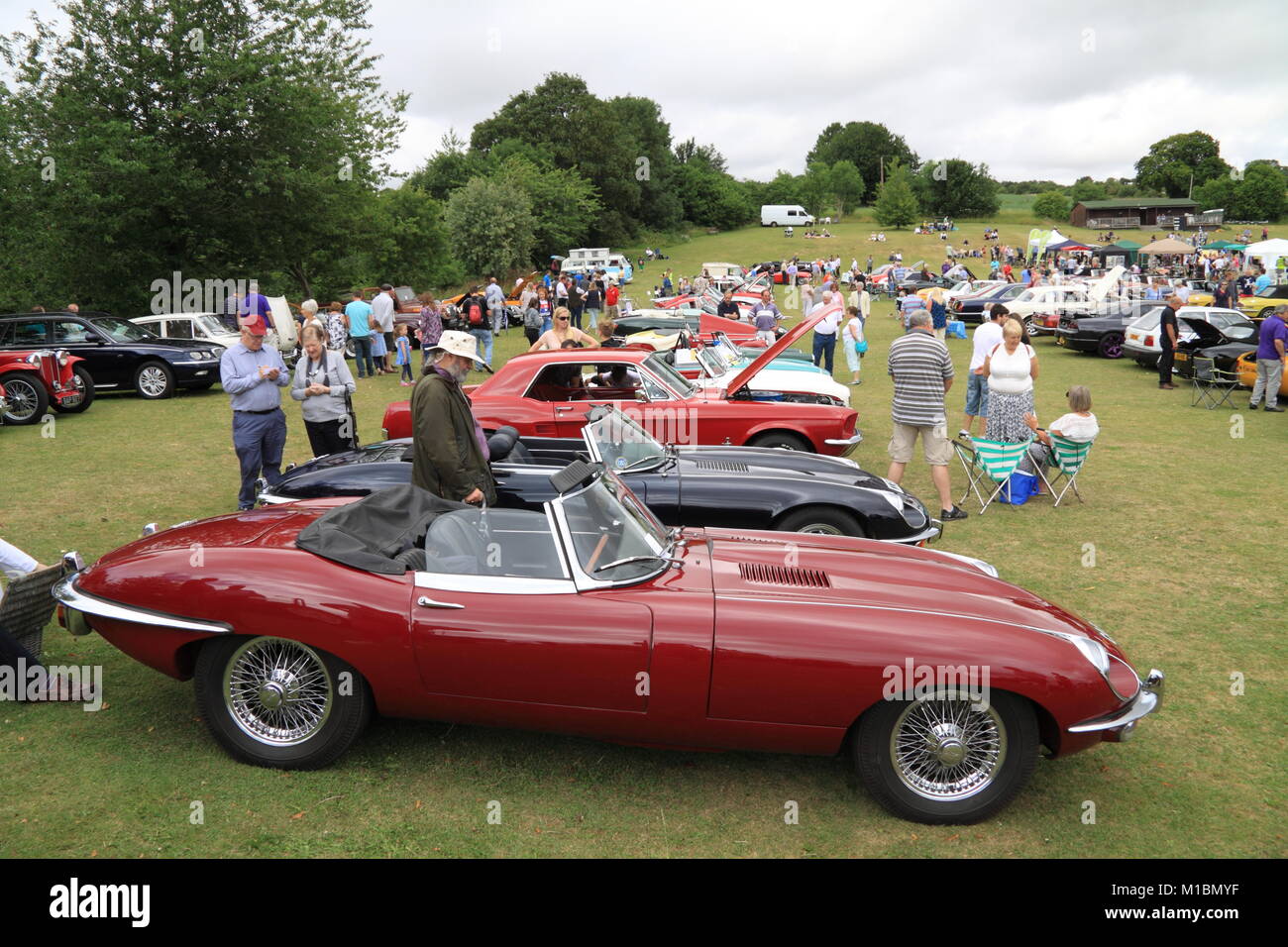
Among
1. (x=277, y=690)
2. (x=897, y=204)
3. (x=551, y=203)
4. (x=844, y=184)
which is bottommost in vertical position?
(x=277, y=690)

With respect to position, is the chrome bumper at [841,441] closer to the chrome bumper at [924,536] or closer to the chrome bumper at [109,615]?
the chrome bumper at [924,536]

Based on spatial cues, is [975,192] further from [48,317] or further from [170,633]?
[170,633]

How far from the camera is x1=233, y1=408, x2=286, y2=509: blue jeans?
25.7 ft

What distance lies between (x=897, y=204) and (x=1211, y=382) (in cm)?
7310

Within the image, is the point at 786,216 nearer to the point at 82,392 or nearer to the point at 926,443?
the point at 82,392

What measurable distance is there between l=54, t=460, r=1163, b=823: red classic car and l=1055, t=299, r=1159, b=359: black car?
18.7 meters

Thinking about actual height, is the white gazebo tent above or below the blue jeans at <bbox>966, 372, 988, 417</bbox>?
above

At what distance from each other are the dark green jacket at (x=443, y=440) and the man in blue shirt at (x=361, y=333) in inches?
501

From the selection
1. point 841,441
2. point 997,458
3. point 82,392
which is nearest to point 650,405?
point 841,441

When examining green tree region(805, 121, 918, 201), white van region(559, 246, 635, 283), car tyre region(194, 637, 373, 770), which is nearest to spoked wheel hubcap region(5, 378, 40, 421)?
car tyre region(194, 637, 373, 770)

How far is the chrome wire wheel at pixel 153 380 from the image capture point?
626 inches

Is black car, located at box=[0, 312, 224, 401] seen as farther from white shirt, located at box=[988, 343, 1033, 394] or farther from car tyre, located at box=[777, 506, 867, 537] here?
white shirt, located at box=[988, 343, 1033, 394]

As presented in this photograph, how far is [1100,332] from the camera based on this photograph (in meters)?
20.7

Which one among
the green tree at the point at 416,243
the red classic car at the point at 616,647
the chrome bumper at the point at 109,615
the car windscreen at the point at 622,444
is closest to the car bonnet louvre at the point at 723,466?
the car windscreen at the point at 622,444
